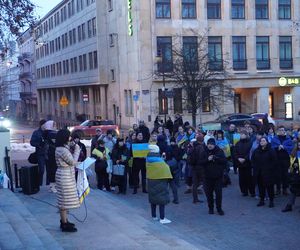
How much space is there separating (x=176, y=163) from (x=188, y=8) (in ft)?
108

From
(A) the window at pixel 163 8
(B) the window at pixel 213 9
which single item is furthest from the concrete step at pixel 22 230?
(B) the window at pixel 213 9

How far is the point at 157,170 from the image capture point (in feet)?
36.9

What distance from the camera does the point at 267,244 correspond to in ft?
31.9

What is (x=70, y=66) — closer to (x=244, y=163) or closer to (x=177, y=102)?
(x=177, y=102)

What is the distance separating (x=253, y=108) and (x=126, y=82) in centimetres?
1184

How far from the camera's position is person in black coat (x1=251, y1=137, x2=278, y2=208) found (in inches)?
488

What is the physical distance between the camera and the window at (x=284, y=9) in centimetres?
4794

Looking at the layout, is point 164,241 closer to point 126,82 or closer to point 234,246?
point 234,246

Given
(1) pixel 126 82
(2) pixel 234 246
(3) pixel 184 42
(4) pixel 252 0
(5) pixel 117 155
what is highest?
(4) pixel 252 0

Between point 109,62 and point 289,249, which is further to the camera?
point 109,62

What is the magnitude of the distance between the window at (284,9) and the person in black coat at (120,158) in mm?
36479

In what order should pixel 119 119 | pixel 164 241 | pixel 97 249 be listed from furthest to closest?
pixel 119 119 → pixel 164 241 → pixel 97 249

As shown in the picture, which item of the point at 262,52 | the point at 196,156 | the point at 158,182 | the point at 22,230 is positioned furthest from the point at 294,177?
the point at 262,52

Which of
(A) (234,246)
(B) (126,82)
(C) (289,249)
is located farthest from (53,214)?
(B) (126,82)
